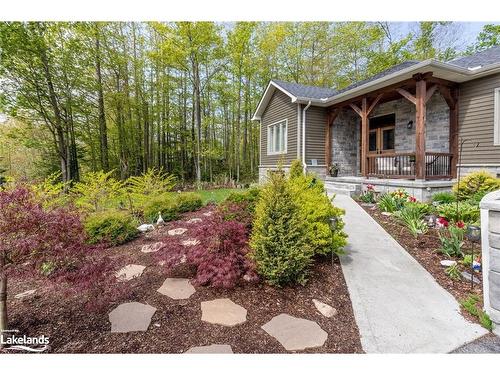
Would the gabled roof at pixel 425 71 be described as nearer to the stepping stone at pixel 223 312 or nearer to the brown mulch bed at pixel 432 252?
the brown mulch bed at pixel 432 252

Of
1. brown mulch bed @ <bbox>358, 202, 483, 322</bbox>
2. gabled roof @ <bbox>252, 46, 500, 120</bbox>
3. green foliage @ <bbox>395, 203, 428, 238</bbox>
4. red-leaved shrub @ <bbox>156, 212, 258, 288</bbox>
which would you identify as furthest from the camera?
gabled roof @ <bbox>252, 46, 500, 120</bbox>

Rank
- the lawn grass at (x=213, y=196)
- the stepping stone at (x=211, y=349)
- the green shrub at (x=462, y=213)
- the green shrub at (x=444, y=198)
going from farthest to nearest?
the lawn grass at (x=213, y=196) → the green shrub at (x=444, y=198) → the green shrub at (x=462, y=213) → the stepping stone at (x=211, y=349)

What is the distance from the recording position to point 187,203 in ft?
17.9

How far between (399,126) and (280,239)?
7592mm

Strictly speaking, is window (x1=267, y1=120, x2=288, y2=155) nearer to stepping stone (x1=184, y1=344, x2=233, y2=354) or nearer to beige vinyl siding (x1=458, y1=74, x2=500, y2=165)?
beige vinyl siding (x1=458, y1=74, x2=500, y2=165)

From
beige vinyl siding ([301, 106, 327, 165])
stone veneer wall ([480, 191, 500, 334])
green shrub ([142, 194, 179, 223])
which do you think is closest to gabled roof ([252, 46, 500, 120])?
beige vinyl siding ([301, 106, 327, 165])

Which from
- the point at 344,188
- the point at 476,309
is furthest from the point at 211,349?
the point at 344,188

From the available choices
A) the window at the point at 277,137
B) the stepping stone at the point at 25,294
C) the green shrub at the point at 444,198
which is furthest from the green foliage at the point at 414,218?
the window at the point at 277,137

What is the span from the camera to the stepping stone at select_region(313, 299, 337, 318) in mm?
1994

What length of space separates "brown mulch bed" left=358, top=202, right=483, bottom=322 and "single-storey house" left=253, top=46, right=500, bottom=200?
112cm

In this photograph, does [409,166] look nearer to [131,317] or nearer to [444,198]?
[444,198]

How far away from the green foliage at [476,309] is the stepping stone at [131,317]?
2655 millimetres

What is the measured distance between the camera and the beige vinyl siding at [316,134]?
8438mm
